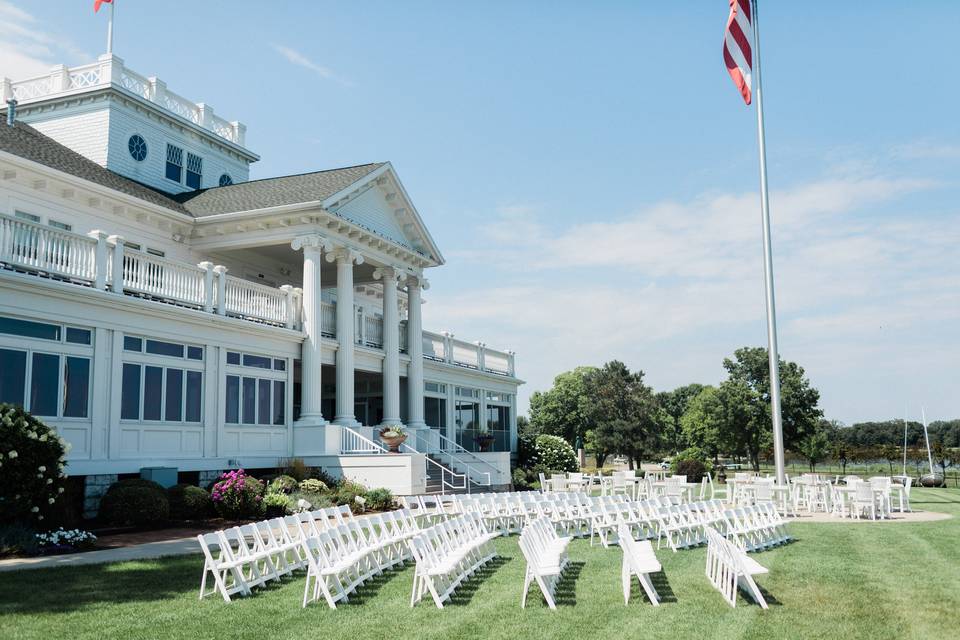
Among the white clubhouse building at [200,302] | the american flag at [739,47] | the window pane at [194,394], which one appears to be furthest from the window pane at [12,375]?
the american flag at [739,47]

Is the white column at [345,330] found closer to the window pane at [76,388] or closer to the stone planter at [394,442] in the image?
the stone planter at [394,442]

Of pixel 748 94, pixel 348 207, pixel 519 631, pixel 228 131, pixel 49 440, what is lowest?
pixel 519 631

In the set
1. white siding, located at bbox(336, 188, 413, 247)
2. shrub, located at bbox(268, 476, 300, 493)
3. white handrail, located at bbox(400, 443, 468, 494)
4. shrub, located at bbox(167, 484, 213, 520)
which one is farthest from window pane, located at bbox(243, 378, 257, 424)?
white siding, located at bbox(336, 188, 413, 247)

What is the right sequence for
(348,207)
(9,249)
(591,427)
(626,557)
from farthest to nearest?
(591,427)
(348,207)
(9,249)
(626,557)

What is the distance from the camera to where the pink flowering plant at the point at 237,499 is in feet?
60.9

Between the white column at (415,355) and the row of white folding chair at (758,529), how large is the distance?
15.2 m

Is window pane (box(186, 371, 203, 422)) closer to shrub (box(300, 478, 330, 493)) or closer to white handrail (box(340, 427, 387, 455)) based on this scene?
shrub (box(300, 478, 330, 493))

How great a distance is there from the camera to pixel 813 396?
59594mm

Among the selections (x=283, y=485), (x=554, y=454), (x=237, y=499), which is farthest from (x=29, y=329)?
(x=554, y=454)

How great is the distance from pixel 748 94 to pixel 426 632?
19646 millimetres

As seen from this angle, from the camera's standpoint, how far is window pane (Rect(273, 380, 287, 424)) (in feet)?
78.0

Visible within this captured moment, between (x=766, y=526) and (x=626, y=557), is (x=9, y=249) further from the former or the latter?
(x=766, y=526)

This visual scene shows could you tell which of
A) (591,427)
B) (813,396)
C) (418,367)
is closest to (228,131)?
(418,367)

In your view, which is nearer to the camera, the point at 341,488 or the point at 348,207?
the point at 341,488
